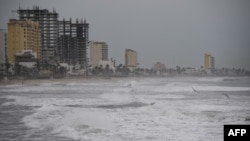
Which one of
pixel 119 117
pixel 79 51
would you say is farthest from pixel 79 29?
pixel 119 117

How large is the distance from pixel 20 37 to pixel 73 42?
35.2 metres

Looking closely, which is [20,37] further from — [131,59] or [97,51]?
[131,59]

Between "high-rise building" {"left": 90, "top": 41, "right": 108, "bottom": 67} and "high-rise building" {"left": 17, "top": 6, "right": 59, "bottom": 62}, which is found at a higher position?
"high-rise building" {"left": 17, "top": 6, "right": 59, "bottom": 62}

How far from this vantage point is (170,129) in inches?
549

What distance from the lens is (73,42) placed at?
13612cm

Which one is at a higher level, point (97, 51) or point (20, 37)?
point (20, 37)

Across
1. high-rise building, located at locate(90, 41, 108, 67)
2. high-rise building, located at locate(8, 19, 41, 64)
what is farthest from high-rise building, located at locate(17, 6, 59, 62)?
high-rise building, located at locate(90, 41, 108, 67)

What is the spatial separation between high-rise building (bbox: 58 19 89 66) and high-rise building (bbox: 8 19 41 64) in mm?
15498

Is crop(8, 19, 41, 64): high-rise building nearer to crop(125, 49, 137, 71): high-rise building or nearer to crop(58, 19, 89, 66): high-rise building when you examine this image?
crop(58, 19, 89, 66): high-rise building

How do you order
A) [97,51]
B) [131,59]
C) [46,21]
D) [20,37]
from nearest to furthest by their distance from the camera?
[20,37] < [46,21] < [97,51] < [131,59]

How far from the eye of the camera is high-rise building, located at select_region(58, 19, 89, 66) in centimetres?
13088

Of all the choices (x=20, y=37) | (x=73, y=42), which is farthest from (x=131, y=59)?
(x=20, y=37)

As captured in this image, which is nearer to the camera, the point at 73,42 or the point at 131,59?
the point at 73,42

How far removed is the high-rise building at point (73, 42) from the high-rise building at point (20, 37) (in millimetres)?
15498
